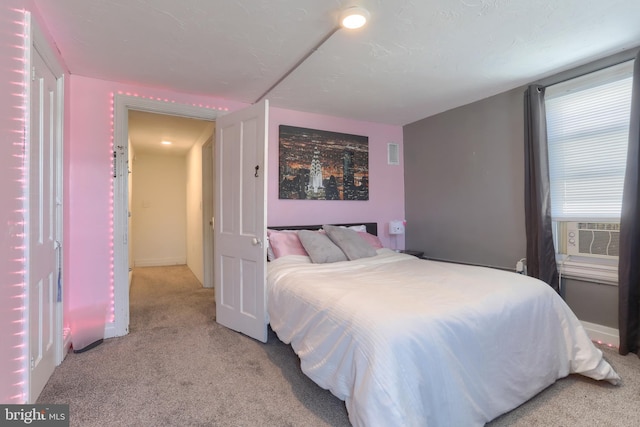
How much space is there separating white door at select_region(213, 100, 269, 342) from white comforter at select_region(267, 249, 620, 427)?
16.8 inches

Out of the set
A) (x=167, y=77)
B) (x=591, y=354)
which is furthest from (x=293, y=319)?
(x=167, y=77)

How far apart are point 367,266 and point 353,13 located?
1916 millimetres

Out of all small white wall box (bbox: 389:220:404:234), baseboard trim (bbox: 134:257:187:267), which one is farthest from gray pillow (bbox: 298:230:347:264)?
baseboard trim (bbox: 134:257:187:267)

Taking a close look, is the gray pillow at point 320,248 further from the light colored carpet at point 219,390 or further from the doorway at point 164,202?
the doorway at point 164,202

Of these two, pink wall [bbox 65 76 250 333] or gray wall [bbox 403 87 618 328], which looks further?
gray wall [bbox 403 87 618 328]

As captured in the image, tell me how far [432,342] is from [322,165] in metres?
2.70

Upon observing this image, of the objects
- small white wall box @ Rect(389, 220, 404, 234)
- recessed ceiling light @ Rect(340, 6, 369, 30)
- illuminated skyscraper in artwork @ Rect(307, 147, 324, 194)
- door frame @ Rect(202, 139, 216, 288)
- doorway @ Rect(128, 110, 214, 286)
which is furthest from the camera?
doorway @ Rect(128, 110, 214, 286)

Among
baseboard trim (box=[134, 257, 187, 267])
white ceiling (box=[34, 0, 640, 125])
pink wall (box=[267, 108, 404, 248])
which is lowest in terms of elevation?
baseboard trim (box=[134, 257, 187, 267])

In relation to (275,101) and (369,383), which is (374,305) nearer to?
(369,383)

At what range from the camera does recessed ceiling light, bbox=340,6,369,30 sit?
72.7 inches

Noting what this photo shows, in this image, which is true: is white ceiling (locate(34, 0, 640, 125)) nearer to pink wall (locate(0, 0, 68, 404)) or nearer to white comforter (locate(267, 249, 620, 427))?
pink wall (locate(0, 0, 68, 404))

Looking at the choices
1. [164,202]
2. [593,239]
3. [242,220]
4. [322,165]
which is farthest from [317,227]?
[164,202]

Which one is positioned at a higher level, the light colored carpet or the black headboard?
the black headboard

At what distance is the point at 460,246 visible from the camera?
3.64m
